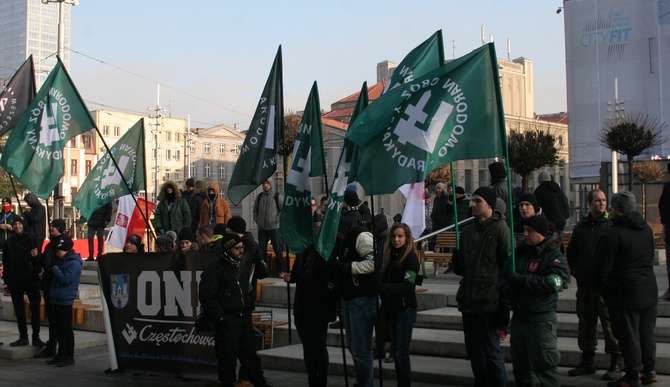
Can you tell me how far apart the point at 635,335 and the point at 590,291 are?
0.83 m

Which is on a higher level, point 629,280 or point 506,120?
point 506,120

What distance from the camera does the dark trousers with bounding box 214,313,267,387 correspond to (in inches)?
349

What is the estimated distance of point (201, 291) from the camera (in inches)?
346

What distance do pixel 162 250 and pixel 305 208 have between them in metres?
2.78

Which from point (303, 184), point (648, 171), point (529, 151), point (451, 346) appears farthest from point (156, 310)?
point (648, 171)

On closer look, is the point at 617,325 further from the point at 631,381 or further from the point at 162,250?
the point at 162,250

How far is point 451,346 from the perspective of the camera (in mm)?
9812

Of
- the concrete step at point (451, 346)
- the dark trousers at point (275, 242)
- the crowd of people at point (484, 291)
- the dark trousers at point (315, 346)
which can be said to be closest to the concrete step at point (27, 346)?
the concrete step at point (451, 346)

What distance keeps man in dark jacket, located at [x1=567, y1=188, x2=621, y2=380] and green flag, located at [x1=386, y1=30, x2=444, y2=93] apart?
232cm

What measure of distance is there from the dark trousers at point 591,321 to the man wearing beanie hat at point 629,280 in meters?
0.37

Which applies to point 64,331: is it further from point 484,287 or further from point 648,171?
point 648,171

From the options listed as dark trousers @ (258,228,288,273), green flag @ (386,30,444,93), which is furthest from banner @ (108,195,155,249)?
green flag @ (386,30,444,93)

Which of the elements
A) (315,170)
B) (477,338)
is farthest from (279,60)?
(477,338)

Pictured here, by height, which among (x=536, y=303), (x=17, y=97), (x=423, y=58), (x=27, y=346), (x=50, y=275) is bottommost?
(x=27, y=346)
